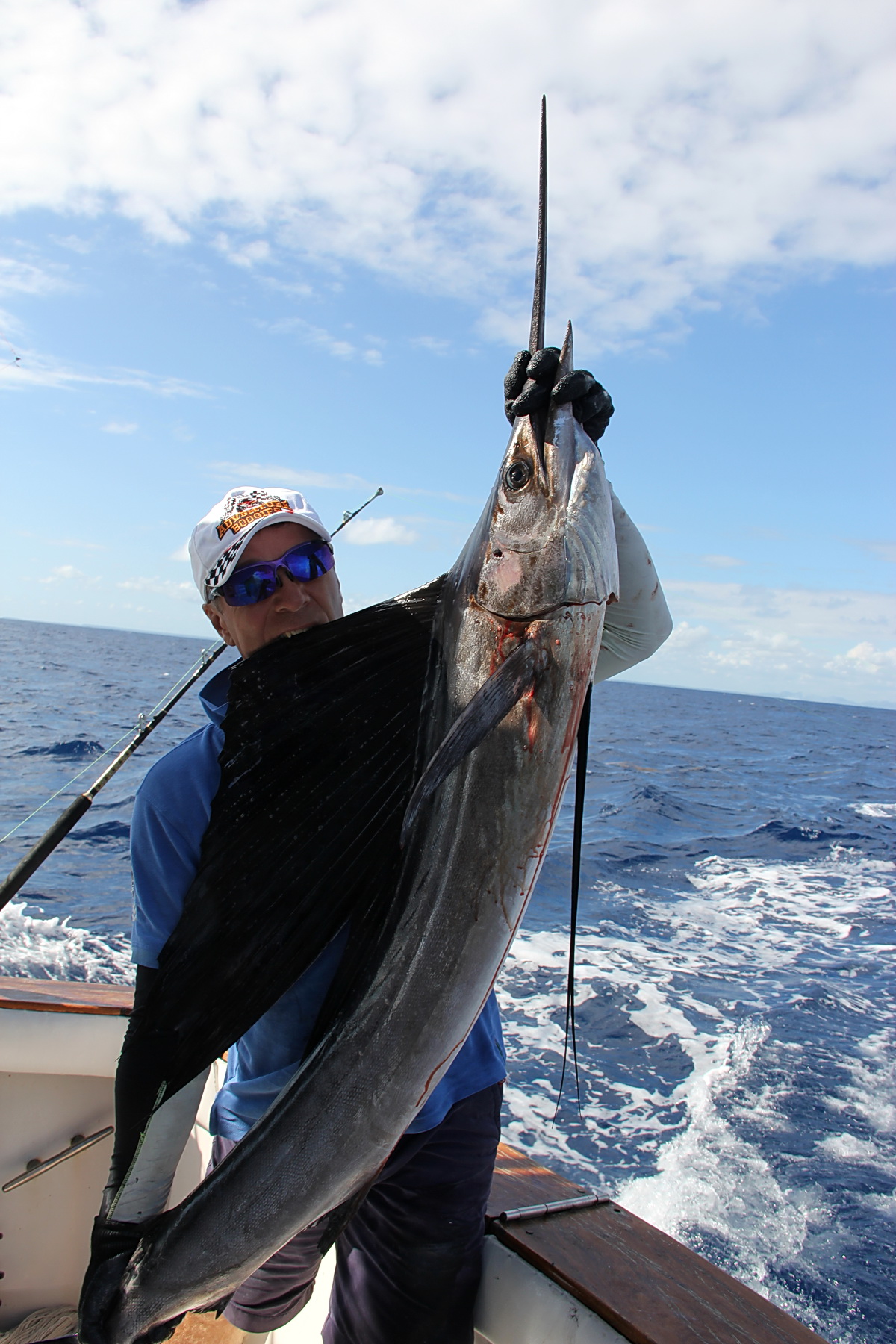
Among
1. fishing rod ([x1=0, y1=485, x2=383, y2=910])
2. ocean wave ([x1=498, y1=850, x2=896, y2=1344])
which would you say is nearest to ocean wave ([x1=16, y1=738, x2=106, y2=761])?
ocean wave ([x1=498, y1=850, x2=896, y2=1344])

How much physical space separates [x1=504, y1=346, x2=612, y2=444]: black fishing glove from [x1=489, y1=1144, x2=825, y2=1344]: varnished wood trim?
164 cm

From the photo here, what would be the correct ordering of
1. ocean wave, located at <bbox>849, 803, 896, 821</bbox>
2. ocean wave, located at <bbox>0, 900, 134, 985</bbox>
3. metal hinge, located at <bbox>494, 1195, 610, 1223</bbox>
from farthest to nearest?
1. ocean wave, located at <bbox>849, 803, 896, 821</bbox>
2. ocean wave, located at <bbox>0, 900, 134, 985</bbox>
3. metal hinge, located at <bbox>494, 1195, 610, 1223</bbox>

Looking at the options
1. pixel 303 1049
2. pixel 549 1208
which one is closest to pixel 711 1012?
pixel 549 1208

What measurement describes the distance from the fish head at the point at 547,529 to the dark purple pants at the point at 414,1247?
999 mm

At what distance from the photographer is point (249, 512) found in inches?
59.4

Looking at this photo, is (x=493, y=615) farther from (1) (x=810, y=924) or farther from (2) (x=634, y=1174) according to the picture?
(1) (x=810, y=924)

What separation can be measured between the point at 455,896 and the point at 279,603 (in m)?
0.64

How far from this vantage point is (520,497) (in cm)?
126

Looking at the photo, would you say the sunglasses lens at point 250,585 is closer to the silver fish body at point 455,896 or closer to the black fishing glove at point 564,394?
the silver fish body at point 455,896

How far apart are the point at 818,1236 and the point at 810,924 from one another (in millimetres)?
4275

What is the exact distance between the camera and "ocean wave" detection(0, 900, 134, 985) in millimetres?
Result: 5039

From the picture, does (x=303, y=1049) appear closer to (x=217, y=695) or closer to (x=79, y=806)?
(x=217, y=695)

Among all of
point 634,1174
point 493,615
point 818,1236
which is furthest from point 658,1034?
point 493,615

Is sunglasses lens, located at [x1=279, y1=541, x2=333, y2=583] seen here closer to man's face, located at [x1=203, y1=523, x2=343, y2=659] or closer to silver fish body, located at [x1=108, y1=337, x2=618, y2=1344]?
man's face, located at [x1=203, y1=523, x2=343, y2=659]
